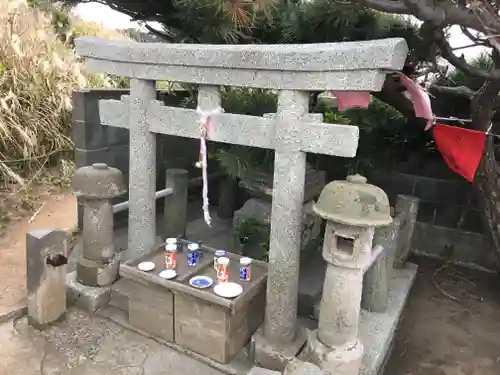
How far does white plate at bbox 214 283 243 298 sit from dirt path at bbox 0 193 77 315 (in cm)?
169

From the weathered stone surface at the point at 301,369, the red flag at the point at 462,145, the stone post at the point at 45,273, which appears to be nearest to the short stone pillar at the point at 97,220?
the stone post at the point at 45,273

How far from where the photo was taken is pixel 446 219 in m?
4.73

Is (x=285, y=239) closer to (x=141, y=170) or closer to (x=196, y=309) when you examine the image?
(x=196, y=309)

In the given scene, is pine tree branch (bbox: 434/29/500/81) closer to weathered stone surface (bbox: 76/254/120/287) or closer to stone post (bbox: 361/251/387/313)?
stone post (bbox: 361/251/387/313)

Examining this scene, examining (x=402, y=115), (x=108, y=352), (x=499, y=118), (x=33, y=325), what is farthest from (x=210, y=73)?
(x=499, y=118)

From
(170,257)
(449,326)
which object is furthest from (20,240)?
(449,326)

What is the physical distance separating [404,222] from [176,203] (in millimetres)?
2124

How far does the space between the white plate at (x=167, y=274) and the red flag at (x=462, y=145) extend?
2313 mm

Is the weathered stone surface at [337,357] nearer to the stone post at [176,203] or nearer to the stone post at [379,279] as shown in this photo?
the stone post at [379,279]

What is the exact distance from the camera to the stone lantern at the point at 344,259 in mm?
2277

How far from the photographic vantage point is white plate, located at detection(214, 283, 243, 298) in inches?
104

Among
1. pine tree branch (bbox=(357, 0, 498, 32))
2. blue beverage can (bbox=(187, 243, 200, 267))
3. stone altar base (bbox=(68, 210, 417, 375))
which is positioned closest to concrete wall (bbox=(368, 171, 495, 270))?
stone altar base (bbox=(68, 210, 417, 375))

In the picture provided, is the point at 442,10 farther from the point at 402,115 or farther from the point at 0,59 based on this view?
the point at 0,59

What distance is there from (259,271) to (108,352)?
1109 millimetres
